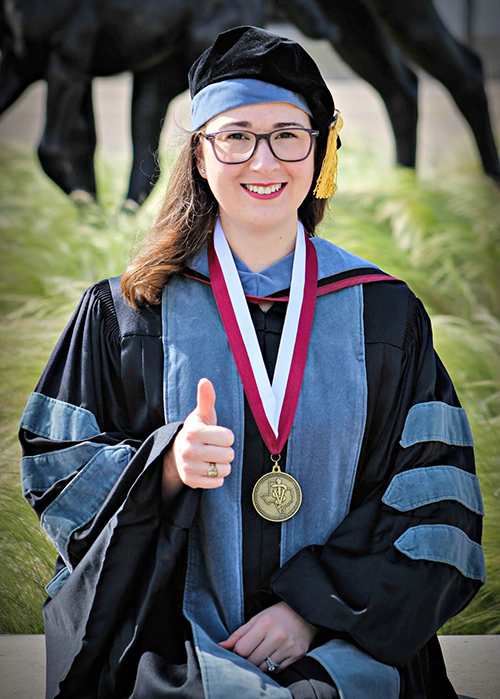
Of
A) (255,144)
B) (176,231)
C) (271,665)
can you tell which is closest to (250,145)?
(255,144)

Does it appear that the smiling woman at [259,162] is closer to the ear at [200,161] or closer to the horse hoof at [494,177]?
the ear at [200,161]

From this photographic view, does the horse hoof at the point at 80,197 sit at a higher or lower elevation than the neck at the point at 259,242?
higher

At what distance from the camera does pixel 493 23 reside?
572 cm

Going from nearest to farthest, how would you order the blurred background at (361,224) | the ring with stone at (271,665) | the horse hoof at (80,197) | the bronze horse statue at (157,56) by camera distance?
1. the ring with stone at (271,665)
2. the blurred background at (361,224)
3. the bronze horse statue at (157,56)
4. the horse hoof at (80,197)

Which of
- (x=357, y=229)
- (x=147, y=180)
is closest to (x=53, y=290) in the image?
(x=147, y=180)

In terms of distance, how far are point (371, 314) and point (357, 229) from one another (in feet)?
10.6

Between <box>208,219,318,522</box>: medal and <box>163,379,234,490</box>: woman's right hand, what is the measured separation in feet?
0.73

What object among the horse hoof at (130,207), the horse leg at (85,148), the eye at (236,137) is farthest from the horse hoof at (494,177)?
the eye at (236,137)

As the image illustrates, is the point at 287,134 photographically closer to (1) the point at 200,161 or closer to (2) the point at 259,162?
(2) the point at 259,162

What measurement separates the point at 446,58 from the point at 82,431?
4.25 metres

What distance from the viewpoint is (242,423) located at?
2.16 metres

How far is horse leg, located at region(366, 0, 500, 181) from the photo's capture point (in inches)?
211

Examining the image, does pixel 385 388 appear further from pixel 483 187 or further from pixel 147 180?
pixel 483 187

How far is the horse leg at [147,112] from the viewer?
5285 millimetres
